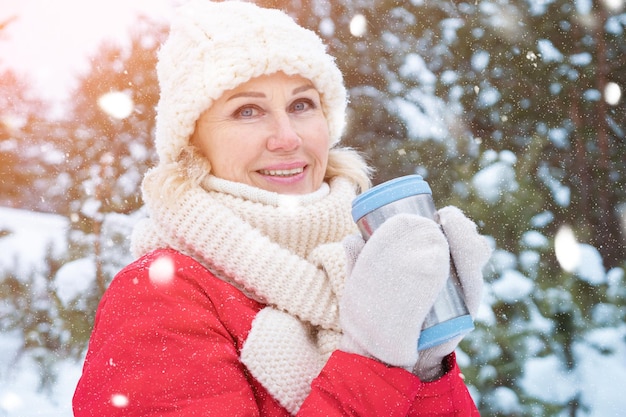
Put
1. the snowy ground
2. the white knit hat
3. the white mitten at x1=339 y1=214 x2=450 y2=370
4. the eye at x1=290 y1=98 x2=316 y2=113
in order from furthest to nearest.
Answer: the snowy ground → the eye at x1=290 y1=98 x2=316 y2=113 → the white knit hat → the white mitten at x1=339 y1=214 x2=450 y2=370

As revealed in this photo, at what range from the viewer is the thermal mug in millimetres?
1252

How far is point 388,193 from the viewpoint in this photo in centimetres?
128

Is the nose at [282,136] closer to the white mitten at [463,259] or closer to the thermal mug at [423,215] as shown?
the thermal mug at [423,215]

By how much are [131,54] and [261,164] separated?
223 centimetres

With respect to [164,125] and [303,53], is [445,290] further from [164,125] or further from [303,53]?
[164,125]

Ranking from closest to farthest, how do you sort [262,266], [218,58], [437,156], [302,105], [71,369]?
[262,266]
[218,58]
[302,105]
[437,156]
[71,369]

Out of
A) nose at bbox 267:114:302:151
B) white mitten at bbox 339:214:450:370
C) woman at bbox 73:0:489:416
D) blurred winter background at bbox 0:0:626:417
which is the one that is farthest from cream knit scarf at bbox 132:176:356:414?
blurred winter background at bbox 0:0:626:417

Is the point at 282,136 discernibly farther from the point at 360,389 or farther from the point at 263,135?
the point at 360,389

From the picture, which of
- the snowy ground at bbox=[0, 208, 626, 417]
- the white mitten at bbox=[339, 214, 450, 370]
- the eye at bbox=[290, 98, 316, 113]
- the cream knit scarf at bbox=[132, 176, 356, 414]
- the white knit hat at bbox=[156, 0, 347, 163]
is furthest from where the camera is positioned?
the snowy ground at bbox=[0, 208, 626, 417]

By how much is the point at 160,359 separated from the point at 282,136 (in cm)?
67

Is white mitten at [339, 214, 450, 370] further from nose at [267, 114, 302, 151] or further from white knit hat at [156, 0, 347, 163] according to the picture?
white knit hat at [156, 0, 347, 163]

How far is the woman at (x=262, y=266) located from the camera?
1236 mm

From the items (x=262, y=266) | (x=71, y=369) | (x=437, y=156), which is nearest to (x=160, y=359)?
(x=262, y=266)

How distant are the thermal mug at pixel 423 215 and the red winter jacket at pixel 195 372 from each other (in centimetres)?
11
